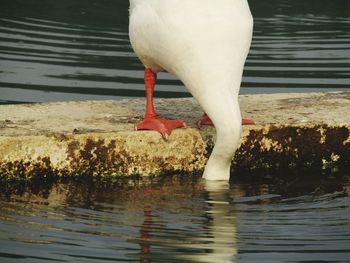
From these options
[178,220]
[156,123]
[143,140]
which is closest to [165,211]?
[178,220]

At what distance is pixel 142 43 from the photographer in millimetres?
10359

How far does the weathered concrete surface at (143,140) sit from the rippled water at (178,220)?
0.17m

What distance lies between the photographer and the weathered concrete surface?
10234 millimetres

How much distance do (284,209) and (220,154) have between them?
886mm

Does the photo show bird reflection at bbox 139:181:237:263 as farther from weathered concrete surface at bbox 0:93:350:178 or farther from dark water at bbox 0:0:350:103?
dark water at bbox 0:0:350:103

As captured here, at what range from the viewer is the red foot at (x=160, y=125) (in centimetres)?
1050

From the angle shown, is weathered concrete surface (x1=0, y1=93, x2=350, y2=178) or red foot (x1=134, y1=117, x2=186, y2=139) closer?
weathered concrete surface (x1=0, y1=93, x2=350, y2=178)

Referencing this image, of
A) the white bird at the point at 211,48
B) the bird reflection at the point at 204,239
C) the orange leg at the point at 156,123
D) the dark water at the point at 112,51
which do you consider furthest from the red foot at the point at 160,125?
the dark water at the point at 112,51

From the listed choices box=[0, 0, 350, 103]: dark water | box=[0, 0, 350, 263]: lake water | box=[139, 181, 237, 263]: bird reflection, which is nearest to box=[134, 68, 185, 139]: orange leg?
box=[0, 0, 350, 263]: lake water

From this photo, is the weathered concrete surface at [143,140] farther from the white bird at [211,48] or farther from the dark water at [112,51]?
the dark water at [112,51]

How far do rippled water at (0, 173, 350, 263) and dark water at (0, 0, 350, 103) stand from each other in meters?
4.18

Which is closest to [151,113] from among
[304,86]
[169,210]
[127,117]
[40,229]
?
[127,117]

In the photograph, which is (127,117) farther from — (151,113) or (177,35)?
(177,35)

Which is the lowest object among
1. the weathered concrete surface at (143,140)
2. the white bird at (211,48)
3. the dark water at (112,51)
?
the weathered concrete surface at (143,140)
